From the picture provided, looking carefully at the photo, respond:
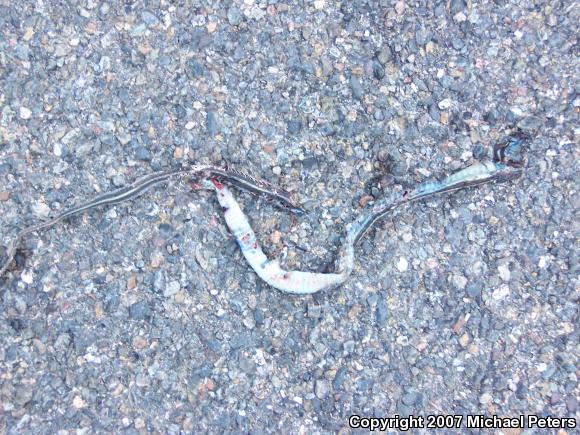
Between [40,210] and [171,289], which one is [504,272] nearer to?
[171,289]

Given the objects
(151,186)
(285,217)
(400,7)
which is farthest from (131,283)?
(400,7)

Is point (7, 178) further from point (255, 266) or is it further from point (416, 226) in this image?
point (416, 226)

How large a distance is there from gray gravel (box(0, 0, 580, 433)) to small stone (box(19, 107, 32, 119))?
1 cm

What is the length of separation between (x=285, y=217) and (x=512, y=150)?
149cm

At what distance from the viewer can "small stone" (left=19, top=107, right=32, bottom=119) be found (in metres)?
3.41

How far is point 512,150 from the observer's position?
3562mm

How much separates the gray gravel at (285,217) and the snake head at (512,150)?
0.25 feet

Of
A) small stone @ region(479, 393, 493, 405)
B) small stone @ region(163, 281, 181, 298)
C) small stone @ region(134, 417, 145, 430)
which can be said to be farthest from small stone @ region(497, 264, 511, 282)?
small stone @ region(134, 417, 145, 430)

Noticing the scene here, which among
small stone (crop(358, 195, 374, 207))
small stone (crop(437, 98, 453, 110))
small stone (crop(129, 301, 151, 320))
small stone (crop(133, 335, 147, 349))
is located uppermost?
small stone (crop(437, 98, 453, 110))

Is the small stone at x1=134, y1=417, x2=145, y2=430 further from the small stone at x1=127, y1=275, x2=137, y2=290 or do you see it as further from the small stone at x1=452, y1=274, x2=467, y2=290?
the small stone at x1=452, y1=274, x2=467, y2=290

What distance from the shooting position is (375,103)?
358cm

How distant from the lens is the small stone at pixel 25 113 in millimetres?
3408

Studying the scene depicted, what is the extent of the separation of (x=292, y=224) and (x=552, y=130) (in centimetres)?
176

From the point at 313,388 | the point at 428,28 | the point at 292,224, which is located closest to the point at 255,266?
the point at 292,224
